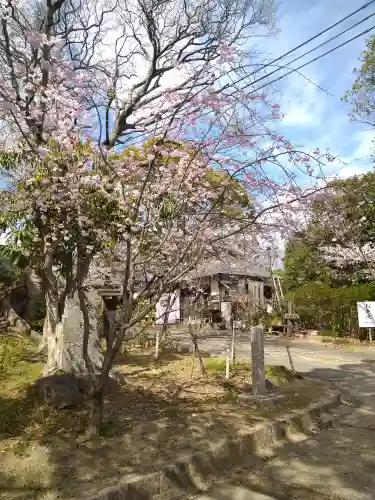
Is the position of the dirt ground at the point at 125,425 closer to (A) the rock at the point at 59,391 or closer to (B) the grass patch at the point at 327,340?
(A) the rock at the point at 59,391

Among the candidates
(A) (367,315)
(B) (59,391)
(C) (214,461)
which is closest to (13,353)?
(B) (59,391)

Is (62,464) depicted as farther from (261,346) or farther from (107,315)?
(107,315)

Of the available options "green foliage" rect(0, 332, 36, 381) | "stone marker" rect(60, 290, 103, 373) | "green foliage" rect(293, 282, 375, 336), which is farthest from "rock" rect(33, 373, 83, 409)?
"green foliage" rect(293, 282, 375, 336)

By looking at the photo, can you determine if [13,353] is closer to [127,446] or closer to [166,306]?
[166,306]

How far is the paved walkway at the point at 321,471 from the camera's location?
13.6 ft

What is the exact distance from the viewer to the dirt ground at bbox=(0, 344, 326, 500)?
4086mm

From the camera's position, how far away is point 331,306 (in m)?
19.6

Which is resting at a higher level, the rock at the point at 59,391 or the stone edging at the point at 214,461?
the rock at the point at 59,391

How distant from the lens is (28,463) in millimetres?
4230

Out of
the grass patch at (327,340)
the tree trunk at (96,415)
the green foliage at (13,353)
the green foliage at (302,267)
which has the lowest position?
the tree trunk at (96,415)

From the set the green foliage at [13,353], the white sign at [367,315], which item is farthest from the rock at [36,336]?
the white sign at [367,315]

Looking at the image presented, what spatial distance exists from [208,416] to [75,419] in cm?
180

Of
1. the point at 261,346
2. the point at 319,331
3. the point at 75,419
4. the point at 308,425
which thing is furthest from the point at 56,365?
the point at 319,331

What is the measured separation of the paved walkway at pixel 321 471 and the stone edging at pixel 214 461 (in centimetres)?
16
